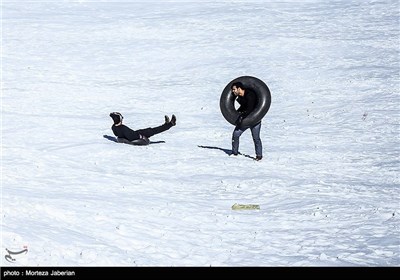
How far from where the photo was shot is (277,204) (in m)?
13.0

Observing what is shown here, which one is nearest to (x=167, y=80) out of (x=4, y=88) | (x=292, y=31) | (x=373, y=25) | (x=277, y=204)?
(x=4, y=88)

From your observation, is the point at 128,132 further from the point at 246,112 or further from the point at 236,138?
the point at 246,112

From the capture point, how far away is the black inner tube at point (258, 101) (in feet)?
56.0

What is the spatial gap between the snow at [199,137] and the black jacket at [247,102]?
115cm

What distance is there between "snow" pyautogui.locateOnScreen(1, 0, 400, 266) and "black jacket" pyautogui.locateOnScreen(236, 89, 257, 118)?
1.15m

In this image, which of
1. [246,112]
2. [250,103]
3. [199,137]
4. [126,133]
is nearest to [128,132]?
[126,133]

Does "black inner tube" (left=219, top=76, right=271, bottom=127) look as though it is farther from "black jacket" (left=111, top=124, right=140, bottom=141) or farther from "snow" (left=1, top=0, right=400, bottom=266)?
"black jacket" (left=111, top=124, right=140, bottom=141)

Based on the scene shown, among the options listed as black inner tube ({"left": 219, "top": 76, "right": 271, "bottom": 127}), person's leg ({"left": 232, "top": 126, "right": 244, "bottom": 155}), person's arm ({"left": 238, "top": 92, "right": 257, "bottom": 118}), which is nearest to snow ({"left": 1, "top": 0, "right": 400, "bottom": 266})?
person's leg ({"left": 232, "top": 126, "right": 244, "bottom": 155})

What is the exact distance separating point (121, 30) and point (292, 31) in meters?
8.67

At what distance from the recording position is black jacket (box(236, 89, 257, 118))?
678 inches

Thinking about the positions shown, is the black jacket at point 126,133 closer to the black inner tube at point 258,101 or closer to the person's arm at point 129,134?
the person's arm at point 129,134

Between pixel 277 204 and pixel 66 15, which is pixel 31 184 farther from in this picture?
pixel 66 15

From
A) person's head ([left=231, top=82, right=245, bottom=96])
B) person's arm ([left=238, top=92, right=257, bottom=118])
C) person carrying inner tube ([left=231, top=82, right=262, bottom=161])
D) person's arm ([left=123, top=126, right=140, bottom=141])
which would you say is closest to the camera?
person's head ([left=231, top=82, right=245, bottom=96])

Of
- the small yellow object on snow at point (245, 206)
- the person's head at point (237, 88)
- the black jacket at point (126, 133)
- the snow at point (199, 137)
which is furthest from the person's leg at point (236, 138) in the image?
the small yellow object on snow at point (245, 206)
